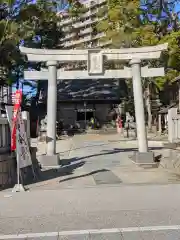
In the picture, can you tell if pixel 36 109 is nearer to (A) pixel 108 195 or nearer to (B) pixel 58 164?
(B) pixel 58 164

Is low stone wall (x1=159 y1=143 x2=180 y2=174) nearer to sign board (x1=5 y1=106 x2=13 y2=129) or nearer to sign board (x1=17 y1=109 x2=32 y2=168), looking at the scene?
sign board (x1=17 y1=109 x2=32 y2=168)

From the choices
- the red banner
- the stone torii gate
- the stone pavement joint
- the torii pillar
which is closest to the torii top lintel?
the stone torii gate

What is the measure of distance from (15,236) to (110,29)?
31.9 metres

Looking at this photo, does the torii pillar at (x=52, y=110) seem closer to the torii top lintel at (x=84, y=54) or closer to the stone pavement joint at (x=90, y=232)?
the torii top lintel at (x=84, y=54)

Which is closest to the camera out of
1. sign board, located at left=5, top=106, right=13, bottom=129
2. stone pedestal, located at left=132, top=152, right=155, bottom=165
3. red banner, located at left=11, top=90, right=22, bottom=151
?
red banner, located at left=11, top=90, right=22, bottom=151

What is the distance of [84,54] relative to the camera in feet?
51.0

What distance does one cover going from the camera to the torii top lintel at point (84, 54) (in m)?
15.5

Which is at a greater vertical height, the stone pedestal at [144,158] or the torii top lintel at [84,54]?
the torii top lintel at [84,54]

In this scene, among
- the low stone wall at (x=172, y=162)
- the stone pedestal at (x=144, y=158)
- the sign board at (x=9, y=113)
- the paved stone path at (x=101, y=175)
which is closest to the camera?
the sign board at (x=9, y=113)

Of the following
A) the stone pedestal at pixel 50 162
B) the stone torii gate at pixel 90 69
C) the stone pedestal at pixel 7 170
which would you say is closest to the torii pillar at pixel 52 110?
the stone torii gate at pixel 90 69

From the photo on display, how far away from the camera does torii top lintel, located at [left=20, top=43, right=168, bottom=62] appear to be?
15469 millimetres

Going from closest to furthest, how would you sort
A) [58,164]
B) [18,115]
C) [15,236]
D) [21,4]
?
[15,236] → [18,115] → [58,164] → [21,4]

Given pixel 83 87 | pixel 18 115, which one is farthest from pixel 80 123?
pixel 18 115

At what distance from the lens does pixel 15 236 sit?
598cm
